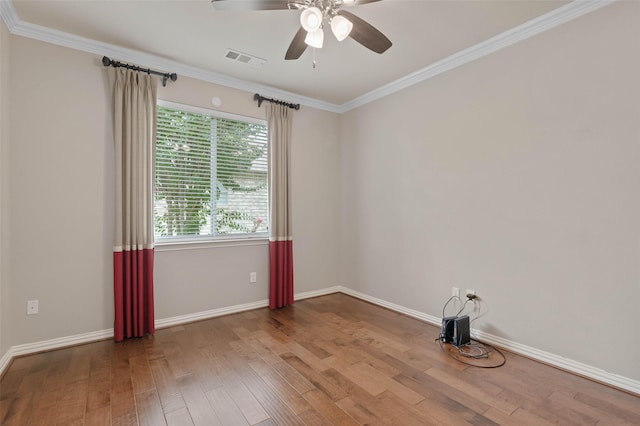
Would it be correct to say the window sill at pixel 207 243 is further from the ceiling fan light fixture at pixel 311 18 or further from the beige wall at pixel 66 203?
the ceiling fan light fixture at pixel 311 18

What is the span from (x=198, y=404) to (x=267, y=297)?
6.60 feet

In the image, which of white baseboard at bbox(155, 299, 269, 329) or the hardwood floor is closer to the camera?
the hardwood floor

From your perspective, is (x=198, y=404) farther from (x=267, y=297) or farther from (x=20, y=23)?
(x=20, y=23)

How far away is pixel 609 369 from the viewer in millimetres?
2227

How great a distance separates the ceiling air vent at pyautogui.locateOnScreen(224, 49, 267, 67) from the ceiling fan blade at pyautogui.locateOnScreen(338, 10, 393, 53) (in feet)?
4.47

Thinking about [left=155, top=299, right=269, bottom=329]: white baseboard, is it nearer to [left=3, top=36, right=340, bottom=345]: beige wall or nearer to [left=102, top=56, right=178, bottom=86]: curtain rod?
[left=3, top=36, right=340, bottom=345]: beige wall

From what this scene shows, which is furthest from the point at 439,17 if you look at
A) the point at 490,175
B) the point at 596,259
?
the point at 596,259

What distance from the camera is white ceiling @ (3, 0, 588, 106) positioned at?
7.80ft

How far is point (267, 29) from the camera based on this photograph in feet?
8.79

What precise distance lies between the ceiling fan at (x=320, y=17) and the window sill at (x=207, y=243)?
2349 mm

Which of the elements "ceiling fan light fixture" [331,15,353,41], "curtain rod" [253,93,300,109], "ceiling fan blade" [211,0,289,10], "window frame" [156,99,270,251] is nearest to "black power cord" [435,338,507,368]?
"window frame" [156,99,270,251]

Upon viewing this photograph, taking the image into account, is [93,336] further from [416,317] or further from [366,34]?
[366,34]

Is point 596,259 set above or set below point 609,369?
above

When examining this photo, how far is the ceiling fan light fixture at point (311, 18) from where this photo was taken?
1807 mm
